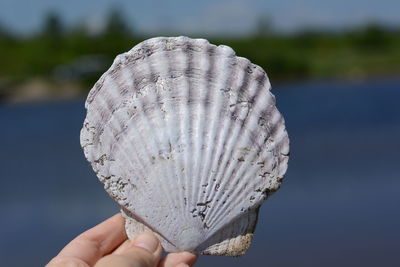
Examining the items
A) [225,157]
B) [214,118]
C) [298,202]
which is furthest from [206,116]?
[298,202]

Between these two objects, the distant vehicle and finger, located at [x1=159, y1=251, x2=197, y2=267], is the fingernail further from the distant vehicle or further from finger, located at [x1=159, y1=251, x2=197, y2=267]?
the distant vehicle

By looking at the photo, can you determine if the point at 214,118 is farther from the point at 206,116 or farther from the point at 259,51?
the point at 259,51

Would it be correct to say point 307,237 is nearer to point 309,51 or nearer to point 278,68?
point 278,68

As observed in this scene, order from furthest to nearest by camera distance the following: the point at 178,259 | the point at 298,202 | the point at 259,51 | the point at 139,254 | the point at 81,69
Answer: the point at 259,51 < the point at 81,69 < the point at 298,202 < the point at 178,259 < the point at 139,254

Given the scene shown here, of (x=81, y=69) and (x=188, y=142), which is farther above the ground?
(x=188, y=142)

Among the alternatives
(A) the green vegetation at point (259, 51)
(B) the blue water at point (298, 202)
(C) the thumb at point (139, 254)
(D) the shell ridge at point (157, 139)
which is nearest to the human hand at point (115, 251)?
(C) the thumb at point (139, 254)

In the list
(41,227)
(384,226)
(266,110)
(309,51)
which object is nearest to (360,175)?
(384,226)
